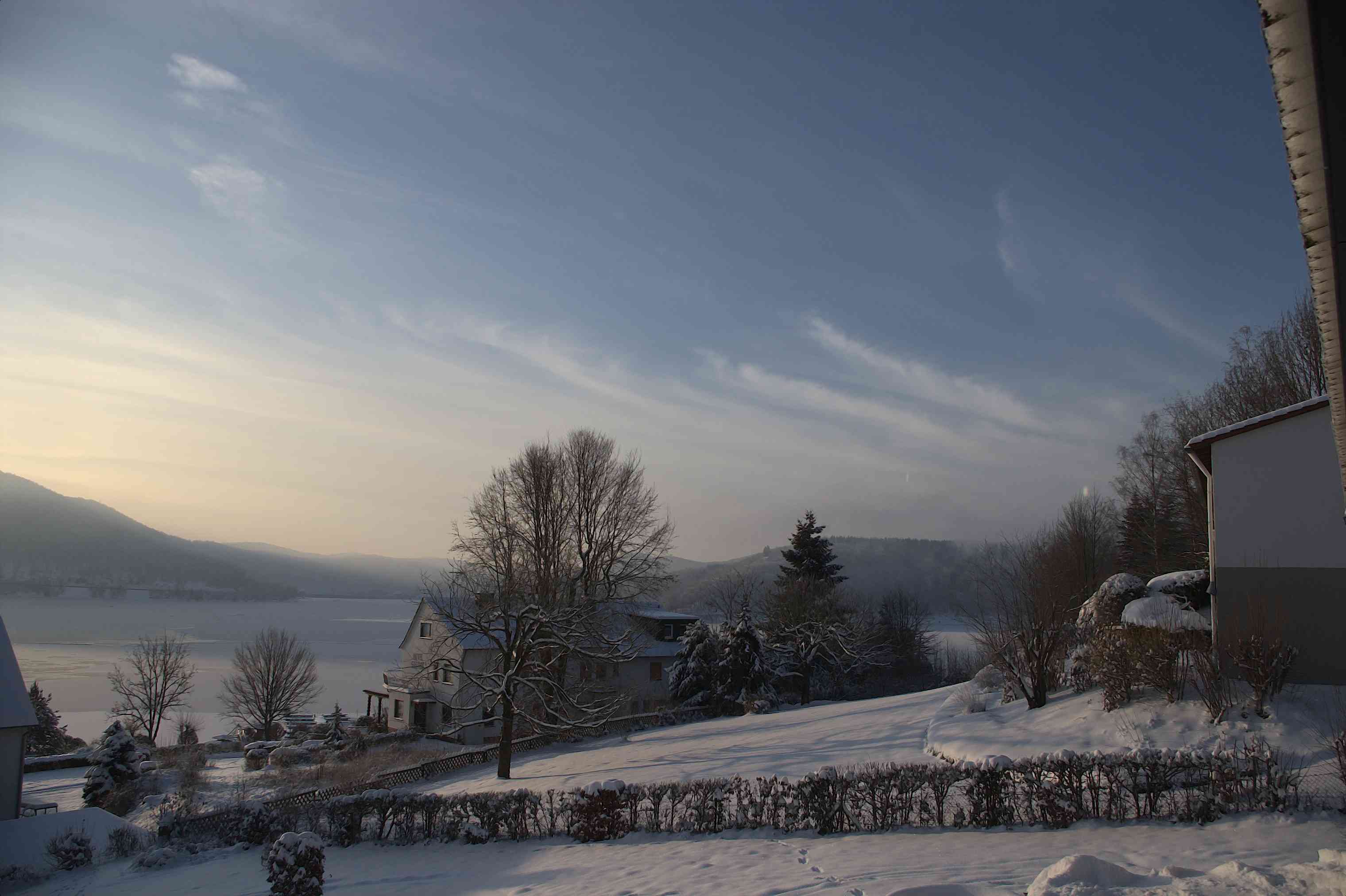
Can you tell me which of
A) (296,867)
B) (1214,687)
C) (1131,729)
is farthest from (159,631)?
(1214,687)

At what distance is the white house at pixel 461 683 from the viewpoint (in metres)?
30.1

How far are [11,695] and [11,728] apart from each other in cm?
79

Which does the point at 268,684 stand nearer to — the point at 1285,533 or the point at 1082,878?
the point at 1082,878

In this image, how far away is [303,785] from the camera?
21.9m

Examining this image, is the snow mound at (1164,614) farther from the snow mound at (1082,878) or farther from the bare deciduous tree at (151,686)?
the bare deciduous tree at (151,686)

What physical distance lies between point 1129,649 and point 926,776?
504 cm

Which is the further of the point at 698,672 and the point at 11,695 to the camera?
the point at 698,672

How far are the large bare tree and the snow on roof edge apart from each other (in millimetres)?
14059

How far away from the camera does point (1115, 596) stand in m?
16.2

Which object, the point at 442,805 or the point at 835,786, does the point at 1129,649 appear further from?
the point at 442,805

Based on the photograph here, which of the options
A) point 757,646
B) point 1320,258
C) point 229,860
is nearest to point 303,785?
point 229,860

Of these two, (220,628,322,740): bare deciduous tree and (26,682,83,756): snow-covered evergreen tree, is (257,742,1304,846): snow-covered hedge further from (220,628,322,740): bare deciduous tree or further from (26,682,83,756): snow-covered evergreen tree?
(220,628,322,740): bare deciduous tree

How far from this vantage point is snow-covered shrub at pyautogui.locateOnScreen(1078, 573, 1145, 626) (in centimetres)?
1606

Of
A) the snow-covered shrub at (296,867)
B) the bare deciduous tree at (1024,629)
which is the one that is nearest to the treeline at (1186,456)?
the bare deciduous tree at (1024,629)
